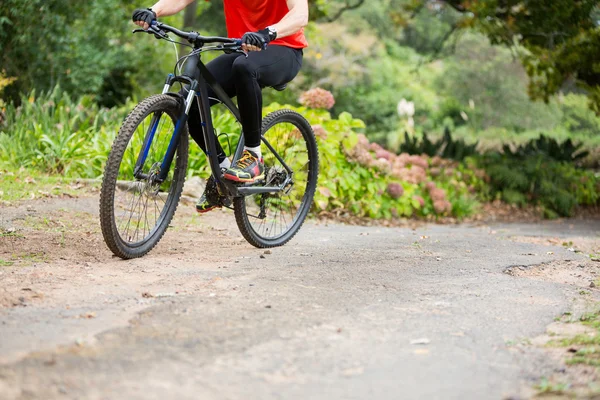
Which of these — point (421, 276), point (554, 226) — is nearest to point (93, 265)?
point (421, 276)

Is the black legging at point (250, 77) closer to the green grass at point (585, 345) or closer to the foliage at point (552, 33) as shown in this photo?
the green grass at point (585, 345)

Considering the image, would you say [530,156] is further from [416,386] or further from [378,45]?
[378,45]

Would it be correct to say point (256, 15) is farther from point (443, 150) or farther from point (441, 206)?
point (443, 150)

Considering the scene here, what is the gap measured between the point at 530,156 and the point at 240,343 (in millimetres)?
10590

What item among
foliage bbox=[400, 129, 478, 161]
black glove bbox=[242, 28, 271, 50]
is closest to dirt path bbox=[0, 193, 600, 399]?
black glove bbox=[242, 28, 271, 50]

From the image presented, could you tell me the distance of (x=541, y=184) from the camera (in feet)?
38.0

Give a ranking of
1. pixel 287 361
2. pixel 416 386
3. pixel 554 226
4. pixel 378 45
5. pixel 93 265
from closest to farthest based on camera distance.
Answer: pixel 416 386 → pixel 287 361 → pixel 93 265 → pixel 554 226 → pixel 378 45

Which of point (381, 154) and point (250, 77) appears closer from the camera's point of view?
point (250, 77)

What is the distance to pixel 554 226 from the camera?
403 inches

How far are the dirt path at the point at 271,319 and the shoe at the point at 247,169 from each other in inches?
19.3

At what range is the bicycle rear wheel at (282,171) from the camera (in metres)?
5.03

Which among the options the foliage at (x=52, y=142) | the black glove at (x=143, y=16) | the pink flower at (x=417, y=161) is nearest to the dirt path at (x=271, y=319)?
the black glove at (x=143, y=16)

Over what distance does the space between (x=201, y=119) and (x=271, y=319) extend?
1.80 meters

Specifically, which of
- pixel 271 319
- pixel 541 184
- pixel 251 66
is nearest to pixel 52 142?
pixel 251 66
